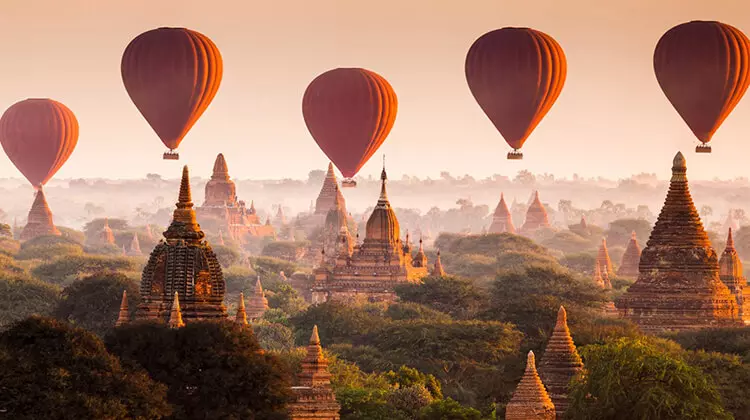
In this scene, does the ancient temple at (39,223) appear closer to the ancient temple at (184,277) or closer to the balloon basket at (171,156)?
the balloon basket at (171,156)

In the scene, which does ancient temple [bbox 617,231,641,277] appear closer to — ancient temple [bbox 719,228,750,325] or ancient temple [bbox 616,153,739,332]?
ancient temple [bbox 719,228,750,325]

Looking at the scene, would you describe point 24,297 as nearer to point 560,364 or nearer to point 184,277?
point 184,277

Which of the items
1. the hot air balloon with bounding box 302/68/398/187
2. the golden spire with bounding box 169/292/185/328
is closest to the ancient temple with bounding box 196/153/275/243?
the hot air balloon with bounding box 302/68/398/187

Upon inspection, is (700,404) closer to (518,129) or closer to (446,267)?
(518,129)

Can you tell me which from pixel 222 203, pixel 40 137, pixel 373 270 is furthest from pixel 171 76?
pixel 222 203

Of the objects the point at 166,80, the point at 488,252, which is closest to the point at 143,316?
the point at 166,80

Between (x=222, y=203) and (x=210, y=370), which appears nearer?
(x=210, y=370)

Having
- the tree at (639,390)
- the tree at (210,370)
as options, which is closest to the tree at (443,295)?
the tree at (639,390)
